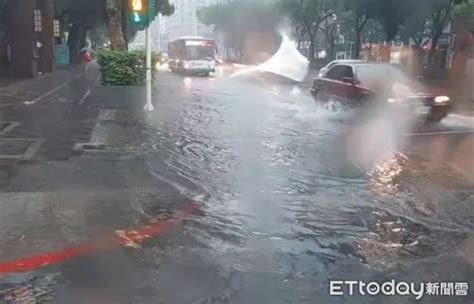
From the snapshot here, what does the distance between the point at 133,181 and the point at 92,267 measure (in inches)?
127

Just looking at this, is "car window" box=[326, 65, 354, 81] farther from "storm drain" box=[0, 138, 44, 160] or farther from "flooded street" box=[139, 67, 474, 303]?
"storm drain" box=[0, 138, 44, 160]

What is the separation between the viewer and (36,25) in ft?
97.2

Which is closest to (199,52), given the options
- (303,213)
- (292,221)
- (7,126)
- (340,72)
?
(340,72)

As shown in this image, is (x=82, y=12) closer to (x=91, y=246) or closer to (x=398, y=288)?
(x=91, y=246)

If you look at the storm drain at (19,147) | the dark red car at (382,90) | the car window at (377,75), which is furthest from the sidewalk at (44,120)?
the car window at (377,75)

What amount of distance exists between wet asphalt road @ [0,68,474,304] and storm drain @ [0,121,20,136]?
283cm

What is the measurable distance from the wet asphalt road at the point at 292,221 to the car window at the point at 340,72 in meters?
3.25

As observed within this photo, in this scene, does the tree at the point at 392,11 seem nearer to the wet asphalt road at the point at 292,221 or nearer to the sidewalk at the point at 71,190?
the wet asphalt road at the point at 292,221

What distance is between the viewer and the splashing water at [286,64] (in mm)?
47378

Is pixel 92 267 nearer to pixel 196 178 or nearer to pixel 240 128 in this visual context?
pixel 196 178

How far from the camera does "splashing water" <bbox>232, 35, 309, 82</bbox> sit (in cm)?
4738

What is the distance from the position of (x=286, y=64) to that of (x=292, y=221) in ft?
156

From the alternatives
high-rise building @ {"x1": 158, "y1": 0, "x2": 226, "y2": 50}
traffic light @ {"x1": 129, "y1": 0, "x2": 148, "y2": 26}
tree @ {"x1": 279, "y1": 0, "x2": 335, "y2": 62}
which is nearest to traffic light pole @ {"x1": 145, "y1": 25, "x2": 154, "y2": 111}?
traffic light @ {"x1": 129, "y1": 0, "x2": 148, "y2": 26}

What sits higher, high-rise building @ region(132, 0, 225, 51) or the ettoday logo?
high-rise building @ region(132, 0, 225, 51)
